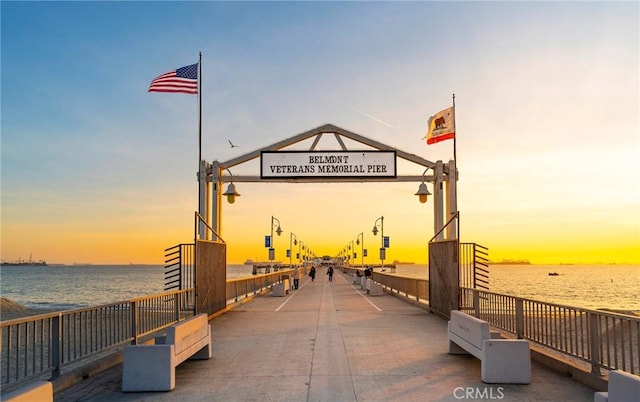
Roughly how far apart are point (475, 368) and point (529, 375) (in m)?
1.47

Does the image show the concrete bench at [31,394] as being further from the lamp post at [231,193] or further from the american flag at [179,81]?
the american flag at [179,81]

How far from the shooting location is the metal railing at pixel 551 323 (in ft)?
29.2

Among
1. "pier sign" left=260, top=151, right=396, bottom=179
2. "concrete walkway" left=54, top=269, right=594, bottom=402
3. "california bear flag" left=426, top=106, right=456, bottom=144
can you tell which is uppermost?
"california bear flag" left=426, top=106, right=456, bottom=144

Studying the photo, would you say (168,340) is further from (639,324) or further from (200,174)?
(200,174)

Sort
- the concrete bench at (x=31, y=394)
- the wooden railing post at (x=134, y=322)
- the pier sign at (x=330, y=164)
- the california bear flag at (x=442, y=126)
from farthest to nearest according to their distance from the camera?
the california bear flag at (x=442, y=126), the pier sign at (x=330, y=164), the wooden railing post at (x=134, y=322), the concrete bench at (x=31, y=394)

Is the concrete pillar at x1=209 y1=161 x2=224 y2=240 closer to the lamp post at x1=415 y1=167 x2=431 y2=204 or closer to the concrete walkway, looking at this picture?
the concrete walkway

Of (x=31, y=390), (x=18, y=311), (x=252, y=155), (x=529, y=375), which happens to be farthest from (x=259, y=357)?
(x=18, y=311)

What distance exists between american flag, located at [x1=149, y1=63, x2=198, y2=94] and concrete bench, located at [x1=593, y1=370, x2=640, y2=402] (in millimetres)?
17832

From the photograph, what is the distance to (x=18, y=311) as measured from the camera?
5225cm

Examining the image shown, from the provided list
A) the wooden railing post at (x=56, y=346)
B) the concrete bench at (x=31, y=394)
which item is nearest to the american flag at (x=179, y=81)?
the wooden railing post at (x=56, y=346)

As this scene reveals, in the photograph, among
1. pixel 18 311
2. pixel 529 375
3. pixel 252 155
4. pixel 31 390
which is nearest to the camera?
pixel 31 390

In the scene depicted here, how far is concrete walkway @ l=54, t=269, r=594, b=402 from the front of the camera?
28.9 feet

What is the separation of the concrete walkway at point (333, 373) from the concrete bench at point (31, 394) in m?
2.73

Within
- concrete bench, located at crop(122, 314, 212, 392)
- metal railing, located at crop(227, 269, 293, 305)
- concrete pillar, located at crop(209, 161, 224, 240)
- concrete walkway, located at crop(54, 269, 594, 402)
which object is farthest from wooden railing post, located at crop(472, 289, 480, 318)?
metal railing, located at crop(227, 269, 293, 305)
